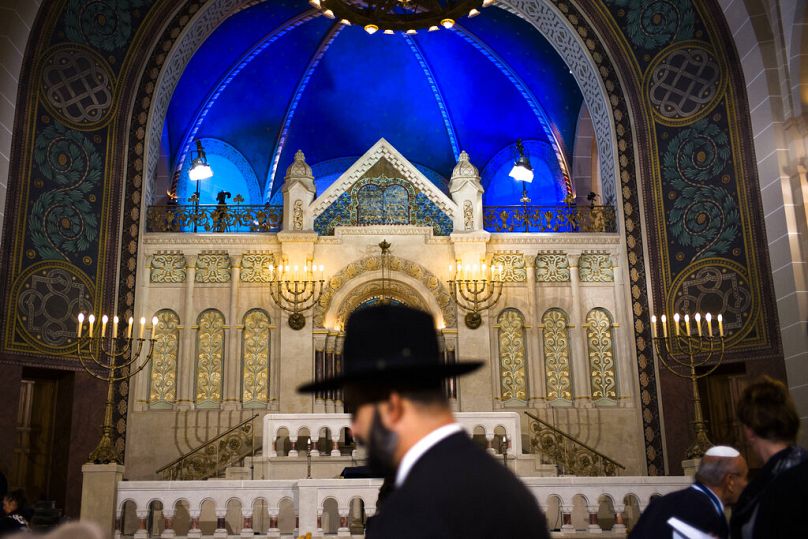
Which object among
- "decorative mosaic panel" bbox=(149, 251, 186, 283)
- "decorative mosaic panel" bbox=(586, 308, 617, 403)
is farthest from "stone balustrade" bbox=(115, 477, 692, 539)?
"decorative mosaic panel" bbox=(149, 251, 186, 283)

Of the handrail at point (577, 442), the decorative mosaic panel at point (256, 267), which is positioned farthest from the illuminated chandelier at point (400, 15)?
the handrail at point (577, 442)

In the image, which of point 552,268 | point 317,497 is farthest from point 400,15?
point 317,497

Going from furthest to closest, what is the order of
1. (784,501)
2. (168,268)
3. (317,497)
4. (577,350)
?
(168,268) → (577,350) → (317,497) → (784,501)

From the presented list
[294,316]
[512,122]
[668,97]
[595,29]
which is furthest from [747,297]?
[512,122]

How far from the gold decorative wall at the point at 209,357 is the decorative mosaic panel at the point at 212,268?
0.54 metres

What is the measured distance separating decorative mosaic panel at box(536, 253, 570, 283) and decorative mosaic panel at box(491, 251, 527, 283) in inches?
10.4

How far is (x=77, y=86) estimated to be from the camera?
13.7 m

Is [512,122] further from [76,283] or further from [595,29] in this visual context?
[76,283]

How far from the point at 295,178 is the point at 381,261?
6.75ft

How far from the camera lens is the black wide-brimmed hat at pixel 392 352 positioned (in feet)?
7.07

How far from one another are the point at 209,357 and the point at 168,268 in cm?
166

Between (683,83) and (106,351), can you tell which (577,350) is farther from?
(106,351)

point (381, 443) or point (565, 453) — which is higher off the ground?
point (381, 443)

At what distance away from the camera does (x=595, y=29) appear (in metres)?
15.2
